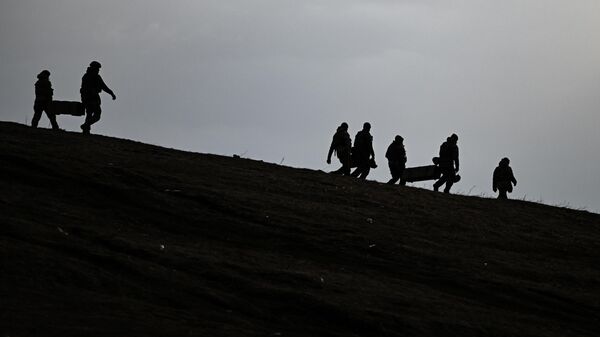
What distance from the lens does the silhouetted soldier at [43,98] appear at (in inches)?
1355

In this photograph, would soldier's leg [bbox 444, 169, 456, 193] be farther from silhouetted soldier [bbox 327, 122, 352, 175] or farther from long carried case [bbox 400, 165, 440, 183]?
silhouetted soldier [bbox 327, 122, 352, 175]

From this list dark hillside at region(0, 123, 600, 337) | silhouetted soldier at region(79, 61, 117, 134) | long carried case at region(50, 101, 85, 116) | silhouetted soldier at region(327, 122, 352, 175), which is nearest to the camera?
dark hillside at region(0, 123, 600, 337)

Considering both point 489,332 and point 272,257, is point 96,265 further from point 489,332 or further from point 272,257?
point 489,332

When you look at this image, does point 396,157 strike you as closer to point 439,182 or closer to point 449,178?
point 439,182

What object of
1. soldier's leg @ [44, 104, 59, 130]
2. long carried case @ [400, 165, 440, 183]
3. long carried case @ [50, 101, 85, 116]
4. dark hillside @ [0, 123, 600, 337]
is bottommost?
dark hillside @ [0, 123, 600, 337]

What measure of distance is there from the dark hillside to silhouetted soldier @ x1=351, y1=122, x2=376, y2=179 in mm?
3921

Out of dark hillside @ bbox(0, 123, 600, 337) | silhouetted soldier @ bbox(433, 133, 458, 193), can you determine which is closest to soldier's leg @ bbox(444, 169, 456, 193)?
silhouetted soldier @ bbox(433, 133, 458, 193)

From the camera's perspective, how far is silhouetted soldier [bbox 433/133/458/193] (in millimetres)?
37125

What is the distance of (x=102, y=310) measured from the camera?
53.3 ft

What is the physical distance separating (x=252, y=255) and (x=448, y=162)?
16.7m

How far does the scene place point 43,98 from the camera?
113ft

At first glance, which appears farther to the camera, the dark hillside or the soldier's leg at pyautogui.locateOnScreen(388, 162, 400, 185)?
the soldier's leg at pyautogui.locateOnScreen(388, 162, 400, 185)

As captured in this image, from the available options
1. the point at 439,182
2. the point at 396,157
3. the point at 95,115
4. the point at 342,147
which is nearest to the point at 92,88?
the point at 95,115

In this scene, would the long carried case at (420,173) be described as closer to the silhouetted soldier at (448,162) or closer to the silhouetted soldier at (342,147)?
the silhouetted soldier at (448,162)
